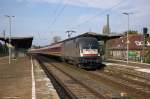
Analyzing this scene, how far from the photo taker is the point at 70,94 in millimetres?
16219

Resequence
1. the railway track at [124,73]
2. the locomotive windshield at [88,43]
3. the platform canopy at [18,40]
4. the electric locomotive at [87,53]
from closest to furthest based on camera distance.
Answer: the railway track at [124,73]
the electric locomotive at [87,53]
the locomotive windshield at [88,43]
the platform canopy at [18,40]

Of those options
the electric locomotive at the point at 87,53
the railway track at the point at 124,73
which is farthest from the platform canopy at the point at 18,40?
the railway track at the point at 124,73

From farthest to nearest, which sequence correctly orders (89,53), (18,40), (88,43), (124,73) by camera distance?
1. (18,40)
2. (88,43)
3. (89,53)
4. (124,73)

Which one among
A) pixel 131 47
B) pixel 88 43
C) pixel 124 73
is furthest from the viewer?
pixel 131 47

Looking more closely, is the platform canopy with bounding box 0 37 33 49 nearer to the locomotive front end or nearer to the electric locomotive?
the electric locomotive

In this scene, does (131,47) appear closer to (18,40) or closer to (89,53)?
(18,40)

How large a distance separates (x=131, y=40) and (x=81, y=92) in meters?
63.5

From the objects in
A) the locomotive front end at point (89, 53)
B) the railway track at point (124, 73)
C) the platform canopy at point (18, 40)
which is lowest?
the railway track at point (124, 73)

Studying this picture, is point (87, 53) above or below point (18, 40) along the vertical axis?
below

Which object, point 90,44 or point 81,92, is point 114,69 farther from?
point 81,92

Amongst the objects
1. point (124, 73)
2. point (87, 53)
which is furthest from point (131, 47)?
point (124, 73)

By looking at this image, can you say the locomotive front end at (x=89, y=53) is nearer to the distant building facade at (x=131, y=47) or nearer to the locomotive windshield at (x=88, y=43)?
the locomotive windshield at (x=88, y=43)

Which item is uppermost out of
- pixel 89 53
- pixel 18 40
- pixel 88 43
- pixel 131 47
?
pixel 18 40

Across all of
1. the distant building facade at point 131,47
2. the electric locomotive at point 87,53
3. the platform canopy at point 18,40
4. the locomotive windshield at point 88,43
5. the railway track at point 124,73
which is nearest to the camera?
the railway track at point 124,73
